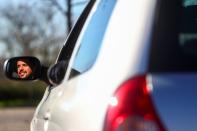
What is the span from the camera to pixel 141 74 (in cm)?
270

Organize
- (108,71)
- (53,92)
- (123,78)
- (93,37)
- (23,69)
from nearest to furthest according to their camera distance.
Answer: (123,78), (108,71), (93,37), (53,92), (23,69)

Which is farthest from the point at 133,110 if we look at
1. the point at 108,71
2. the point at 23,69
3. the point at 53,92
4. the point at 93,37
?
the point at 23,69

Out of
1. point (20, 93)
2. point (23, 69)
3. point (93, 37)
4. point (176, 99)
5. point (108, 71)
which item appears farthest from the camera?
point (20, 93)

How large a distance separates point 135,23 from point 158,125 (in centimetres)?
44

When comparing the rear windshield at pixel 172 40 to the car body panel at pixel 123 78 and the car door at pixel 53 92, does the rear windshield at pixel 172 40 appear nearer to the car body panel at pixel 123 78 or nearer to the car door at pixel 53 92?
the car body panel at pixel 123 78

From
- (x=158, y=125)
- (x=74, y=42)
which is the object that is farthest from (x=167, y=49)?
(x=74, y=42)

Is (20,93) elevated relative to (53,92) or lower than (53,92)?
lower

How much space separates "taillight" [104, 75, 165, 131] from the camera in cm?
262

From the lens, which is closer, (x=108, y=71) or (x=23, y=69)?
(x=108, y=71)

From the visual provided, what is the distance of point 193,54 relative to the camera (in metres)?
2.75

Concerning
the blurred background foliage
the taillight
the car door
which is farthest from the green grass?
the taillight

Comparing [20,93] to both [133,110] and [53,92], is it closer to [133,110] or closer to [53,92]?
[53,92]

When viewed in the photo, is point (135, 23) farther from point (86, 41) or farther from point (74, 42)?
point (74, 42)

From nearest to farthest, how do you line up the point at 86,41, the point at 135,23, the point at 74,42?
the point at 135,23 → the point at 86,41 → the point at 74,42
